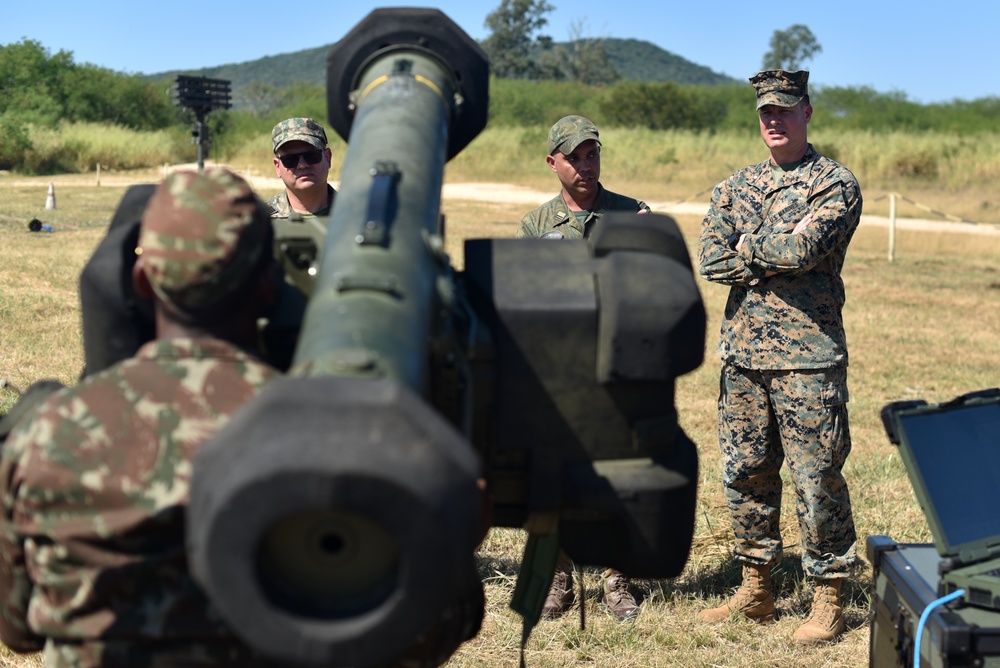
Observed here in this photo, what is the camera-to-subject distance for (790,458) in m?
5.00

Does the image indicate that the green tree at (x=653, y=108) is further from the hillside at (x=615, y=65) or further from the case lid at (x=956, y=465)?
the hillside at (x=615, y=65)

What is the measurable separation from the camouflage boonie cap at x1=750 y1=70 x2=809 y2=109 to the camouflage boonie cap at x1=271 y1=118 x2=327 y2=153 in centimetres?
209

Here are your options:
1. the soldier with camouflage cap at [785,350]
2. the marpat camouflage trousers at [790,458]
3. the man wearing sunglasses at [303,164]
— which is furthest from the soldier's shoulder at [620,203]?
the man wearing sunglasses at [303,164]

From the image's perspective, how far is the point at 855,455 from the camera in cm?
753

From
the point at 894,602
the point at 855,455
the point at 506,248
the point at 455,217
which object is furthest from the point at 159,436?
the point at 455,217

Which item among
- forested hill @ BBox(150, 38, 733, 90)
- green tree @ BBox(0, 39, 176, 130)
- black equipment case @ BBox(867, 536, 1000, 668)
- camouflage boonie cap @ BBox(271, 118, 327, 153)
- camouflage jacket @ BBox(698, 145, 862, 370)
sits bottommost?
black equipment case @ BBox(867, 536, 1000, 668)

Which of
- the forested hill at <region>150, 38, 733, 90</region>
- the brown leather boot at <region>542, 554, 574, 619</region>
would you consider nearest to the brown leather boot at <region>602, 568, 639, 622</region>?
the brown leather boot at <region>542, 554, 574, 619</region>

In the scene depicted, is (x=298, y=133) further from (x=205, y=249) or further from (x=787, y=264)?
(x=205, y=249)

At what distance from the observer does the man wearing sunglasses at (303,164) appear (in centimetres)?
578

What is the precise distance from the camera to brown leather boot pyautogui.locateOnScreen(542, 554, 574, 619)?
5.34m

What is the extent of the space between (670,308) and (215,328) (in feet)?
3.02

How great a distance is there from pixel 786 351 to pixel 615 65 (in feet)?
505

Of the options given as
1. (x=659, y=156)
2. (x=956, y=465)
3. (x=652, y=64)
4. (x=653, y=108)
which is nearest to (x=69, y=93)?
(x=659, y=156)

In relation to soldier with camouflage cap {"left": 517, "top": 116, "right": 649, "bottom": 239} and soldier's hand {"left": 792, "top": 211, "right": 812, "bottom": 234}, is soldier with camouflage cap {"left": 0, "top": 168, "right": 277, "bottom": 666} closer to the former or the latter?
soldier's hand {"left": 792, "top": 211, "right": 812, "bottom": 234}
